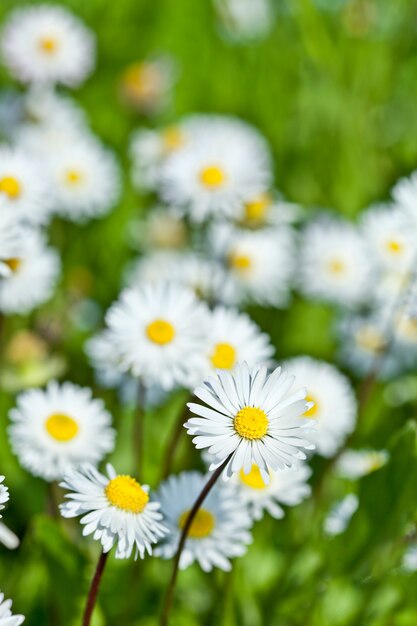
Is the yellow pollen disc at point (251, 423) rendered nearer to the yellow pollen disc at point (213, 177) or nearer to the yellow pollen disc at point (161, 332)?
the yellow pollen disc at point (161, 332)

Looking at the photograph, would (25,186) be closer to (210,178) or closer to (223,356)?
(210,178)

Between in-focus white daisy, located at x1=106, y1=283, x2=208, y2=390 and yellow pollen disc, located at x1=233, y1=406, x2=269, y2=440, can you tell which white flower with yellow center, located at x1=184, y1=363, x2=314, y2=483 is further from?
in-focus white daisy, located at x1=106, y1=283, x2=208, y2=390

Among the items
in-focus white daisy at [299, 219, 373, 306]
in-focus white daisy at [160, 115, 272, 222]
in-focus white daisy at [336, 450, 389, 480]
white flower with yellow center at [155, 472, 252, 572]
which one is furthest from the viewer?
in-focus white daisy at [299, 219, 373, 306]

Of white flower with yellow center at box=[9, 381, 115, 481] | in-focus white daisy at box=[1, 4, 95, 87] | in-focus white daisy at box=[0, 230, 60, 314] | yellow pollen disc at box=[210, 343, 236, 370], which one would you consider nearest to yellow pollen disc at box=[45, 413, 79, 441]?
white flower with yellow center at box=[9, 381, 115, 481]

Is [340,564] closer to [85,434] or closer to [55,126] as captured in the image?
[85,434]

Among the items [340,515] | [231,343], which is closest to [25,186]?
[231,343]
